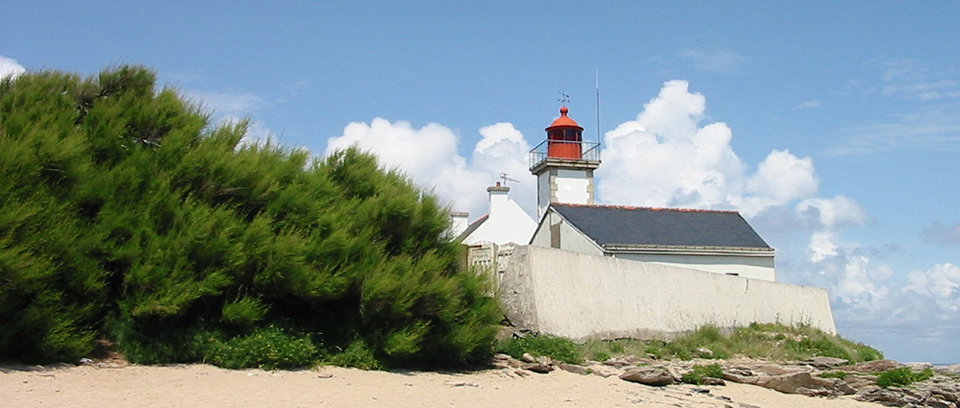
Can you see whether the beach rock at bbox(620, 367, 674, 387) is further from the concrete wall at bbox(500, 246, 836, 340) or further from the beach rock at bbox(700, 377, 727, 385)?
the concrete wall at bbox(500, 246, 836, 340)

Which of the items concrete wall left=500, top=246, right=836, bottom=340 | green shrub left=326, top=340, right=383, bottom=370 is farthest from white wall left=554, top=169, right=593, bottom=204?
green shrub left=326, top=340, right=383, bottom=370

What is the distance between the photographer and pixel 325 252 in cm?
1160

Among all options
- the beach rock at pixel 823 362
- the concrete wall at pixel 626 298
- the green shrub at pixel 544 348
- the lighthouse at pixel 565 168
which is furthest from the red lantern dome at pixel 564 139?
the green shrub at pixel 544 348

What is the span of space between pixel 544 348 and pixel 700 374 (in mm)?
2376

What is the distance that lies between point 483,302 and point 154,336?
4569 mm

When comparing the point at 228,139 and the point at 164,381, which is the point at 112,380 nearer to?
the point at 164,381

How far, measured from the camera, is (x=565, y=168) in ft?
106

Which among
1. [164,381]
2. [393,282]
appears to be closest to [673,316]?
[393,282]

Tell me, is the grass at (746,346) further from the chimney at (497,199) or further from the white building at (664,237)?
the chimney at (497,199)

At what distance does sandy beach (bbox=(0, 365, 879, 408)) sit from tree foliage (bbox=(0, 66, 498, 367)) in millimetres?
495

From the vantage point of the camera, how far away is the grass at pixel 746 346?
15.3 metres

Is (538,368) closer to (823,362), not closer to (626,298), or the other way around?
(626,298)

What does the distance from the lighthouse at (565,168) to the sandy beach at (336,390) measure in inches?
796

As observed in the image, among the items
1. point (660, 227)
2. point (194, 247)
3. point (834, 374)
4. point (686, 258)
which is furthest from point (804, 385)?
point (660, 227)
